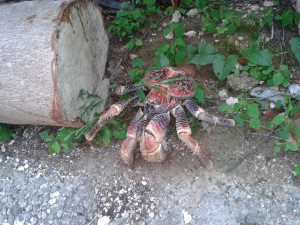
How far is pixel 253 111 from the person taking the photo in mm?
2582

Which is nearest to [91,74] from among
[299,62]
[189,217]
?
[189,217]

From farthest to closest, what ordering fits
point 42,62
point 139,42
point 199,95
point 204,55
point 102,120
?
point 139,42 → point 204,55 → point 199,95 → point 102,120 → point 42,62

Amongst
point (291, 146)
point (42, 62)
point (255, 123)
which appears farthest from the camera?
point (255, 123)

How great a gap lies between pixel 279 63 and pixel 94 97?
1.37m

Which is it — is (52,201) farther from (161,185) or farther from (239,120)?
(239,120)

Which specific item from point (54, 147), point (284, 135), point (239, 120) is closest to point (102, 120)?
point (54, 147)

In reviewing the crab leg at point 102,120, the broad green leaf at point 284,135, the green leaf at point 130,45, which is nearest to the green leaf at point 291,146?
the broad green leaf at point 284,135

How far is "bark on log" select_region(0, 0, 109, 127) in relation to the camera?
2354 mm

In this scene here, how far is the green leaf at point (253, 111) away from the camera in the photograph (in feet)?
8.45

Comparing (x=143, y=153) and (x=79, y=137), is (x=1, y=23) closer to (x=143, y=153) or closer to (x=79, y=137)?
(x=79, y=137)

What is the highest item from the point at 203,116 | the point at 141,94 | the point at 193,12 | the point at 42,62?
the point at 42,62

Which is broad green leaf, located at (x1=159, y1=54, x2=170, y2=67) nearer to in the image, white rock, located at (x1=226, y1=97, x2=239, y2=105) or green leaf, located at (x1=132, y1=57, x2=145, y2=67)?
green leaf, located at (x1=132, y1=57, x2=145, y2=67)

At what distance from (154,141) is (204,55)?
2.63ft

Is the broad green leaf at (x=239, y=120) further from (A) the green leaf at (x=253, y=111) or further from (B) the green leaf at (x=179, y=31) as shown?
(B) the green leaf at (x=179, y=31)
